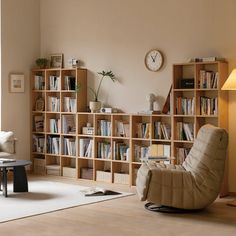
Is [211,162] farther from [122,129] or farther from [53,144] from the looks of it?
[53,144]

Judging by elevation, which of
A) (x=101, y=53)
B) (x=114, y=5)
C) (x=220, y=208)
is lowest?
(x=220, y=208)

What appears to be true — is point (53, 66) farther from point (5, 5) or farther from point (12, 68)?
point (5, 5)

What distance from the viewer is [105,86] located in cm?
805

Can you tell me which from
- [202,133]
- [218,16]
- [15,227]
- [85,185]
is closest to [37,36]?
[85,185]

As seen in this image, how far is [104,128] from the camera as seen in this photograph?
7.88 meters

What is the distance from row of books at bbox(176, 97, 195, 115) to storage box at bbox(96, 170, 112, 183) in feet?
4.99

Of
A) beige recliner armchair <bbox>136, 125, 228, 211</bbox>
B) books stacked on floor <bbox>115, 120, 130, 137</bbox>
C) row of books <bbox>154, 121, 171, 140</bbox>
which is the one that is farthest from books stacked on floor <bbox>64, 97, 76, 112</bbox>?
beige recliner armchair <bbox>136, 125, 228, 211</bbox>

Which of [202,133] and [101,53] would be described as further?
[101,53]

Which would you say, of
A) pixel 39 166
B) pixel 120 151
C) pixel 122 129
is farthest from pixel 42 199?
pixel 39 166

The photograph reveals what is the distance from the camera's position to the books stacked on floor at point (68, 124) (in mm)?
8359

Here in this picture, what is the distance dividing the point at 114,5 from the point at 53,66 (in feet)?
5.04

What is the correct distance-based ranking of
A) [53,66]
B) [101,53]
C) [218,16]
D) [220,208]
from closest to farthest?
[220,208] < [218,16] < [101,53] < [53,66]

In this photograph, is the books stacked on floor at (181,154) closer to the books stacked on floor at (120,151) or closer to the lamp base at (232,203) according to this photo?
the books stacked on floor at (120,151)

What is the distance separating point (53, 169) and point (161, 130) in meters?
2.17
